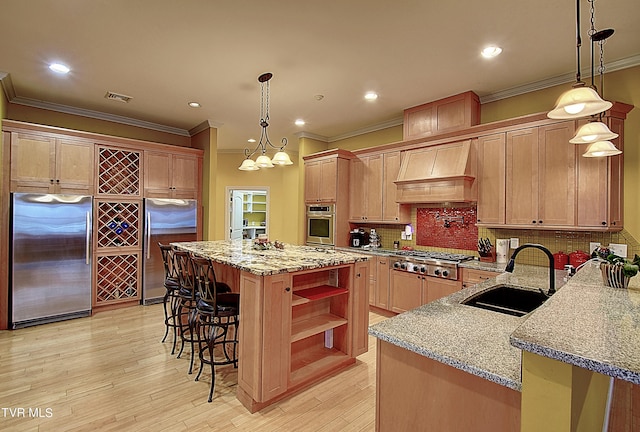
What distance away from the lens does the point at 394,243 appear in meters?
4.96

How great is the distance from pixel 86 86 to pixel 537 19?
4.74m

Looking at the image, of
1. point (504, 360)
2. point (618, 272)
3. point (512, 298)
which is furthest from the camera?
point (512, 298)

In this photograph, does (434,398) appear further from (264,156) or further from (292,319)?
(264,156)

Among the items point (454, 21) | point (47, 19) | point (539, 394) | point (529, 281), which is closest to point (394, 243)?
point (529, 281)

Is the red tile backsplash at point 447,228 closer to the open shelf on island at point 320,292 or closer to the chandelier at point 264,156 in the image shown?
the open shelf on island at point 320,292

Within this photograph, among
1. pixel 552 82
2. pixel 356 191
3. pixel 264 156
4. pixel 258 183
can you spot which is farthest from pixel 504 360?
pixel 258 183

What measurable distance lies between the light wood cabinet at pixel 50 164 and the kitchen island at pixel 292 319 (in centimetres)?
258

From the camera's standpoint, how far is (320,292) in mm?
2812

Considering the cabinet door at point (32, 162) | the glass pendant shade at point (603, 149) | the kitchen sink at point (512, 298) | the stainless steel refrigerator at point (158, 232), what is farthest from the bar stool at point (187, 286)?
the glass pendant shade at point (603, 149)

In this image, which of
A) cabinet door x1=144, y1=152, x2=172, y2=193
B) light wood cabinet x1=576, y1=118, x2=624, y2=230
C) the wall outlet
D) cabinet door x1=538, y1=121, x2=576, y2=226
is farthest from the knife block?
cabinet door x1=144, y1=152, x2=172, y2=193

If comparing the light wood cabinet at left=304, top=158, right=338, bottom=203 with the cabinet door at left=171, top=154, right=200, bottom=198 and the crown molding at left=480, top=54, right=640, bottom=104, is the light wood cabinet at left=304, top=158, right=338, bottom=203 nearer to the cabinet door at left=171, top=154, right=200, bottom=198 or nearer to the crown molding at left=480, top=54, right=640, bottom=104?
the cabinet door at left=171, top=154, right=200, bottom=198

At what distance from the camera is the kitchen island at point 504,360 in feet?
2.76

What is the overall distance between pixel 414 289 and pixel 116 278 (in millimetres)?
4310

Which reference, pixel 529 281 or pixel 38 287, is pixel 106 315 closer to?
pixel 38 287
